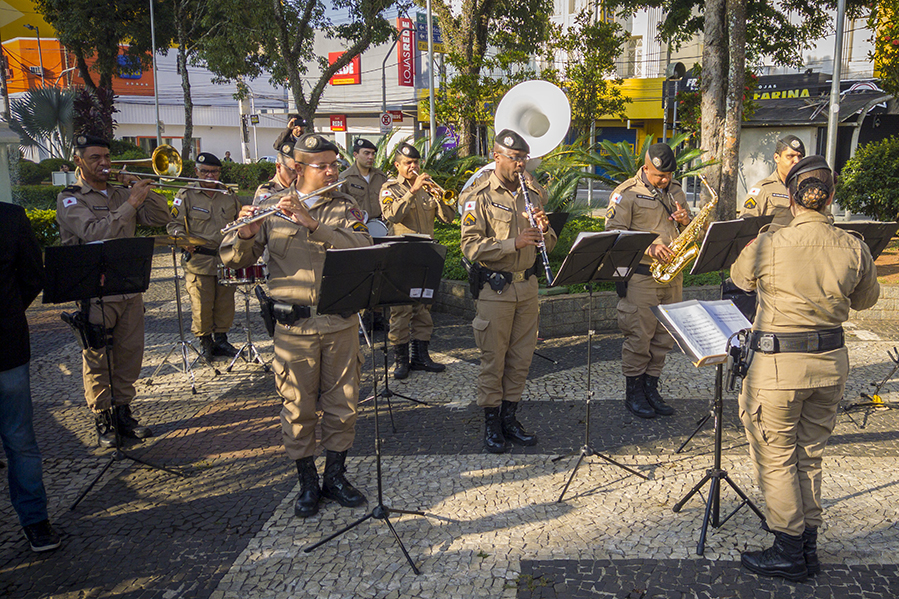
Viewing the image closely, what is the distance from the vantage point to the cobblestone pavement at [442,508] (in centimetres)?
363

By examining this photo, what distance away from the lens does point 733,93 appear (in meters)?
11.1

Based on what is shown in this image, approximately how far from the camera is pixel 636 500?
4441mm

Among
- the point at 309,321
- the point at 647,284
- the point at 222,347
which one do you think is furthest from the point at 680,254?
the point at 222,347

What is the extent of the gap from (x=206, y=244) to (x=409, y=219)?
2144 mm

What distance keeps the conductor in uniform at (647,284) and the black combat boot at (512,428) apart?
1.15 m

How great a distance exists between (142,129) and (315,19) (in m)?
41.8

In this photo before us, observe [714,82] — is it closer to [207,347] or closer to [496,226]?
[496,226]

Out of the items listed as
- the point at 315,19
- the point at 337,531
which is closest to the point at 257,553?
the point at 337,531

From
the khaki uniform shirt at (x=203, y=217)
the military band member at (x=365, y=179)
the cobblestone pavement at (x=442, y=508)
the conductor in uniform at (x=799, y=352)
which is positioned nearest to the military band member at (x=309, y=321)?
the cobblestone pavement at (x=442, y=508)

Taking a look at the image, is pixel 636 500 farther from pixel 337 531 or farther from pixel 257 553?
pixel 257 553

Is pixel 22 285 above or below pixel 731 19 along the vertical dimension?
below

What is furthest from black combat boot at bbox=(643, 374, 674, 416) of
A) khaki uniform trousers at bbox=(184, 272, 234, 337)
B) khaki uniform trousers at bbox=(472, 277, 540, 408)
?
khaki uniform trousers at bbox=(184, 272, 234, 337)

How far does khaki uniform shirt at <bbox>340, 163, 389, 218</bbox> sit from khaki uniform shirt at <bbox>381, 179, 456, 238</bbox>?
47 centimetres

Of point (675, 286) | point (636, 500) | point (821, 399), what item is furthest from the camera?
point (675, 286)
